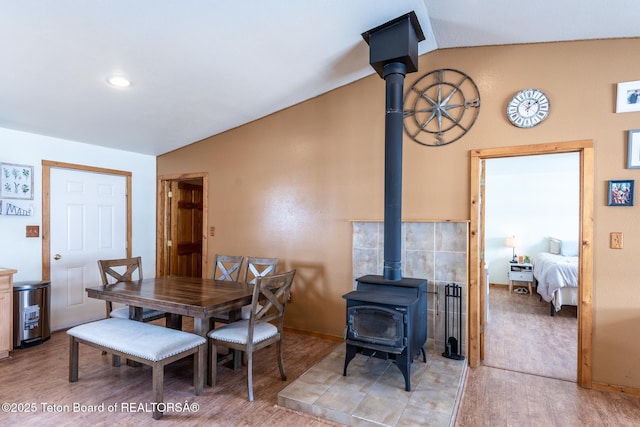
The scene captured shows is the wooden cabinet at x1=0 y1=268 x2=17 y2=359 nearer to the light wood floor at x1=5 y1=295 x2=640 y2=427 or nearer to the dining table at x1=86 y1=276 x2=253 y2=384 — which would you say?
the light wood floor at x1=5 y1=295 x2=640 y2=427

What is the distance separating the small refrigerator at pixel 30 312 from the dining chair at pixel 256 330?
208 centimetres

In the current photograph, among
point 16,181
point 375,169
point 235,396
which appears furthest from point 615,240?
point 16,181

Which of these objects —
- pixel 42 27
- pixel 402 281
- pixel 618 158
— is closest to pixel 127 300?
pixel 42 27

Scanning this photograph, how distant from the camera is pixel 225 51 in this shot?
273 cm

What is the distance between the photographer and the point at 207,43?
2588mm

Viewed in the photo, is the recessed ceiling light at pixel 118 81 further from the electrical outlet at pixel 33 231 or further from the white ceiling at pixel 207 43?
the electrical outlet at pixel 33 231

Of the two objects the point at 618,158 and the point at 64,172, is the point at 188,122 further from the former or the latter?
the point at 618,158

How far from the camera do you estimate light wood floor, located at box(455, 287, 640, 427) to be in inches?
90.7

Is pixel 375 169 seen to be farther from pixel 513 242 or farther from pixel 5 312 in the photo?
pixel 513 242

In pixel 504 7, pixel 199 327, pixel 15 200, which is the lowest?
pixel 199 327

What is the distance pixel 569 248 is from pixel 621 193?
4044 millimetres

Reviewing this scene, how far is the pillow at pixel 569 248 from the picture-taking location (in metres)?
6.03

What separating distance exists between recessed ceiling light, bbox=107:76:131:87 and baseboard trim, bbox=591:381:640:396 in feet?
14.6

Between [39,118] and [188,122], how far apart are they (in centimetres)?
136
